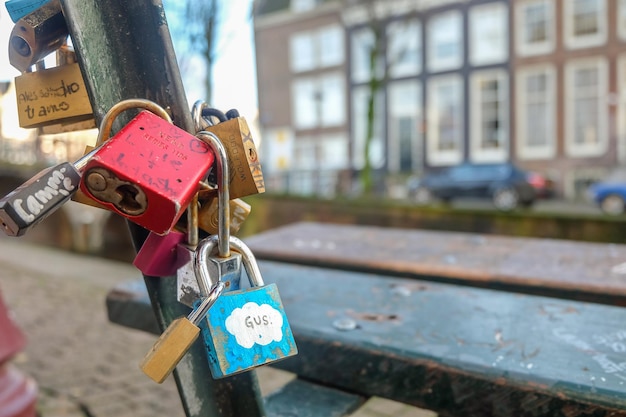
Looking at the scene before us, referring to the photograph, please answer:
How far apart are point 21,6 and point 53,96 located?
0.11m

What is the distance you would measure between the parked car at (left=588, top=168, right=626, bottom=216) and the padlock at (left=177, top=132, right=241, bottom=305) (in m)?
14.4

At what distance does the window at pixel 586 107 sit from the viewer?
18.0m

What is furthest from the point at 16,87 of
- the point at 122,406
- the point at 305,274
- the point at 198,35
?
the point at 198,35

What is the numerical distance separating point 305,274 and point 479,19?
20.7 metres

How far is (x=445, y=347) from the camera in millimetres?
896

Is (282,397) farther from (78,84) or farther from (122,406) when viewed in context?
(122,406)

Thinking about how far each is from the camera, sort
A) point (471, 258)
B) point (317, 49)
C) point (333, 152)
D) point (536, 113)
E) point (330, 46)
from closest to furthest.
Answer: point (471, 258) < point (536, 113) < point (330, 46) < point (333, 152) < point (317, 49)

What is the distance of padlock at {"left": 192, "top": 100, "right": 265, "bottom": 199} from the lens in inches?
23.7

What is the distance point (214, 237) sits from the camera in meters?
0.60

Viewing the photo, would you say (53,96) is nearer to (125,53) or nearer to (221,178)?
(125,53)

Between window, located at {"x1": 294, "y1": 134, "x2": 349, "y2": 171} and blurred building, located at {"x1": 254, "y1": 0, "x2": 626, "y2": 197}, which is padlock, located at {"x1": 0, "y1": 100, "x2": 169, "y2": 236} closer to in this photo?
blurred building, located at {"x1": 254, "y1": 0, "x2": 626, "y2": 197}

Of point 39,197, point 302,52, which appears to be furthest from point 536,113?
point 39,197

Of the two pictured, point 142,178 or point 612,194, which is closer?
point 142,178

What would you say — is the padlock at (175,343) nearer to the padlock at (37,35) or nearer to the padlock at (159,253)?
the padlock at (159,253)
